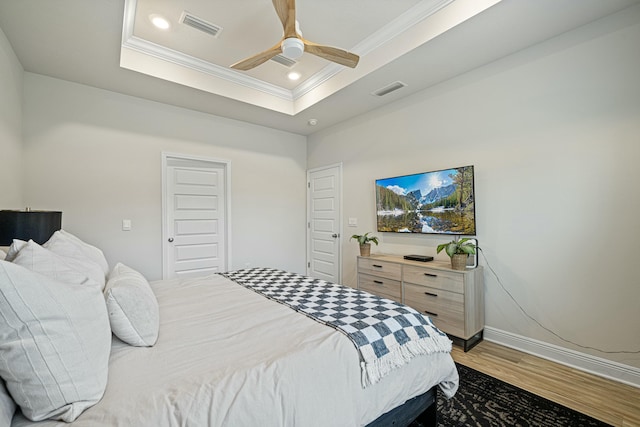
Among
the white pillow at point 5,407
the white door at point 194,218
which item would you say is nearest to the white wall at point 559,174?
the white door at point 194,218

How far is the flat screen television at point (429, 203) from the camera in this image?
2.92m

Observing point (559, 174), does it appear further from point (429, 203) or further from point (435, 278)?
point (435, 278)

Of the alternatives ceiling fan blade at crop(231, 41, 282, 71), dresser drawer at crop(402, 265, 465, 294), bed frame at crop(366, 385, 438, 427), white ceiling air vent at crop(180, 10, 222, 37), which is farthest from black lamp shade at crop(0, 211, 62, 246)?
dresser drawer at crop(402, 265, 465, 294)

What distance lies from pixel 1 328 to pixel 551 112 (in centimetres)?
357

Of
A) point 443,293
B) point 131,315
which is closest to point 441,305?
point 443,293

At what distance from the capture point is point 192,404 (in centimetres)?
93

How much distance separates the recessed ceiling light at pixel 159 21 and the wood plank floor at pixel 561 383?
13.3 feet

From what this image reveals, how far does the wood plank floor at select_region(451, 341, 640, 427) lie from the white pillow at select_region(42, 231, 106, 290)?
2782 mm

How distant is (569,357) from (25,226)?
4253 mm

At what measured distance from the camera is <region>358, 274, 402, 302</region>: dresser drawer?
315 cm

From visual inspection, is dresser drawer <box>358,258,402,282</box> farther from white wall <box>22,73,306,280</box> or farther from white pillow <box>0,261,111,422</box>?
white pillow <box>0,261,111,422</box>

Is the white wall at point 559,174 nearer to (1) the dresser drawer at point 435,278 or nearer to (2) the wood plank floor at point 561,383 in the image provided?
(2) the wood plank floor at point 561,383

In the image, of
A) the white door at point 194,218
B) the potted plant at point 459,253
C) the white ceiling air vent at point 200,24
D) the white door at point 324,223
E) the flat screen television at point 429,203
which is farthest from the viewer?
the white door at point 324,223

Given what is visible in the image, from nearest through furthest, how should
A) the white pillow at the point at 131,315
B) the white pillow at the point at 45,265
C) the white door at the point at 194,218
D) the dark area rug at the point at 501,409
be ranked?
1. the white pillow at the point at 45,265
2. the white pillow at the point at 131,315
3. the dark area rug at the point at 501,409
4. the white door at the point at 194,218
